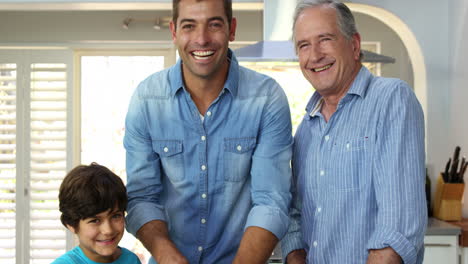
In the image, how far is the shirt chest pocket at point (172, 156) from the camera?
67.2 inches

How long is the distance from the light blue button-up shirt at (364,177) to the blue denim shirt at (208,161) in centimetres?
10

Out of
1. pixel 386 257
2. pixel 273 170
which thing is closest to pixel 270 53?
pixel 273 170

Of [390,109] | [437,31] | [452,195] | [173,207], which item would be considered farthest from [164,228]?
[437,31]

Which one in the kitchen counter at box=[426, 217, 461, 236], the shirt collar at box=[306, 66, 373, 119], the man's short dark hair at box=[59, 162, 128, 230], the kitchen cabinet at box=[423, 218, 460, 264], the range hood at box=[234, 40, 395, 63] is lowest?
the kitchen cabinet at box=[423, 218, 460, 264]

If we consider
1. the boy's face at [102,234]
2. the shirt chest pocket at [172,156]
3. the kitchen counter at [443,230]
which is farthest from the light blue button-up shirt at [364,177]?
the kitchen counter at [443,230]

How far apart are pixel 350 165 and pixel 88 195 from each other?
721mm

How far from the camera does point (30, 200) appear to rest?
19.8ft

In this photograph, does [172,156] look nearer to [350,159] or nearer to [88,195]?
[88,195]

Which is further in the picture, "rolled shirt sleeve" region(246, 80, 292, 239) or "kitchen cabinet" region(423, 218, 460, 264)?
"kitchen cabinet" region(423, 218, 460, 264)

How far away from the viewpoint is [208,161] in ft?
5.59

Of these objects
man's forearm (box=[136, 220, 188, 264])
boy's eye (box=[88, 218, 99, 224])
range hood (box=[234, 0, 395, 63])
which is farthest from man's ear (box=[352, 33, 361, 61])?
range hood (box=[234, 0, 395, 63])

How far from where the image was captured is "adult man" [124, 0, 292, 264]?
1.67m

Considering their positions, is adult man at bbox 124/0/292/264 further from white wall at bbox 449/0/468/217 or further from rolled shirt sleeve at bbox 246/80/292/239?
white wall at bbox 449/0/468/217

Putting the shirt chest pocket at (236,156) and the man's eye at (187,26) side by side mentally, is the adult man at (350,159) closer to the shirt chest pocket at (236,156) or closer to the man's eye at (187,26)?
the shirt chest pocket at (236,156)
